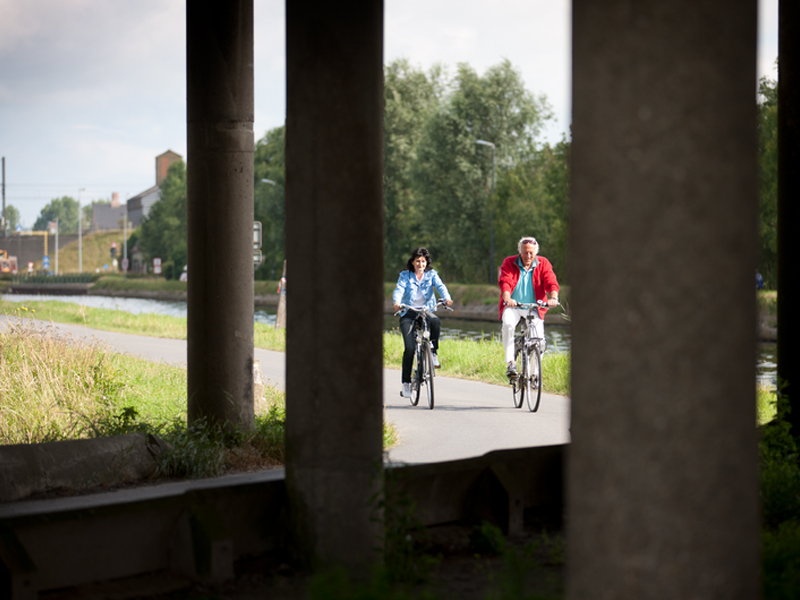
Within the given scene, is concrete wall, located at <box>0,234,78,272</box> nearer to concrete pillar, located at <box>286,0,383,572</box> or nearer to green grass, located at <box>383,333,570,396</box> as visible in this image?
green grass, located at <box>383,333,570,396</box>

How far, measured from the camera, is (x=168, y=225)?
316ft

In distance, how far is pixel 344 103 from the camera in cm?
448

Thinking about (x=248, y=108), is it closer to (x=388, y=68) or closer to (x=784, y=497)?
(x=784, y=497)

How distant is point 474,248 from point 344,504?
4835cm

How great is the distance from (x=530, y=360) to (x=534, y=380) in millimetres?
244

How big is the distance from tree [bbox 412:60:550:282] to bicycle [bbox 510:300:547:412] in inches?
1588

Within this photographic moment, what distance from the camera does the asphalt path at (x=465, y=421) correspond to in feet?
26.9

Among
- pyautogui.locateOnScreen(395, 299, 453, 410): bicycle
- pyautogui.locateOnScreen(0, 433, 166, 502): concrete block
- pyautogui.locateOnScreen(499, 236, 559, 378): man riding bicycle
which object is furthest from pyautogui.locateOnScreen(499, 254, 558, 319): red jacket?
pyautogui.locateOnScreen(0, 433, 166, 502): concrete block

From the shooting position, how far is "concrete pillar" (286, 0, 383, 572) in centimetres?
447

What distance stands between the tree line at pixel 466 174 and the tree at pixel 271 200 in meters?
0.16

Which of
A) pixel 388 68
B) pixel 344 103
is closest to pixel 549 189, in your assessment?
pixel 388 68

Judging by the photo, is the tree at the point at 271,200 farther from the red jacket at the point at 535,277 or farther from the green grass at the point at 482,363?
the red jacket at the point at 535,277

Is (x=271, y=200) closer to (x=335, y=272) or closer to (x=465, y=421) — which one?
(x=465, y=421)

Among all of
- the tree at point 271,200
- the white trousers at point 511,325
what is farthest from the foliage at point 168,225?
the white trousers at point 511,325
